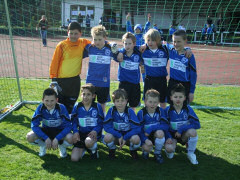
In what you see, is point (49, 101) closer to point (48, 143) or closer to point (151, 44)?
point (48, 143)

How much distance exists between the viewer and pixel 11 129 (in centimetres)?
397

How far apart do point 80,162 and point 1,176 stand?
904 millimetres

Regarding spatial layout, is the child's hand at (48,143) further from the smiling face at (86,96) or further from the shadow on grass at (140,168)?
the smiling face at (86,96)

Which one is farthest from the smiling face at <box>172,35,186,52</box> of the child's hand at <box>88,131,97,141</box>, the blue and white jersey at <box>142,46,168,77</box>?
the child's hand at <box>88,131,97,141</box>

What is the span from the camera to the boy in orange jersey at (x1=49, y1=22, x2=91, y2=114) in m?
3.67

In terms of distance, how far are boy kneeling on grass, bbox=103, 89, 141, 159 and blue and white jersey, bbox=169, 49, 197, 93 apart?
93 cm

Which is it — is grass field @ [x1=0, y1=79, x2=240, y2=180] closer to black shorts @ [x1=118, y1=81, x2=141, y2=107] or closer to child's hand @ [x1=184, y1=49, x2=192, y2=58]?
black shorts @ [x1=118, y1=81, x2=141, y2=107]

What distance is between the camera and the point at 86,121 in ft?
10.5

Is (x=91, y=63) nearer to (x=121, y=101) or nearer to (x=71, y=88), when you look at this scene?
(x=71, y=88)

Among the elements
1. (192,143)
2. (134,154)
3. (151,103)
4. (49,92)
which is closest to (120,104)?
(151,103)

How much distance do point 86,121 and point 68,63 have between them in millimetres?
1035

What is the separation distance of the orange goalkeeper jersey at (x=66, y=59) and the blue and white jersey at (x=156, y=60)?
1.02m

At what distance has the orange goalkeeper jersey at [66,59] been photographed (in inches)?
145

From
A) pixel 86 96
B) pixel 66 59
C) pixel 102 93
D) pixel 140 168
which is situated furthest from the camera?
pixel 102 93
